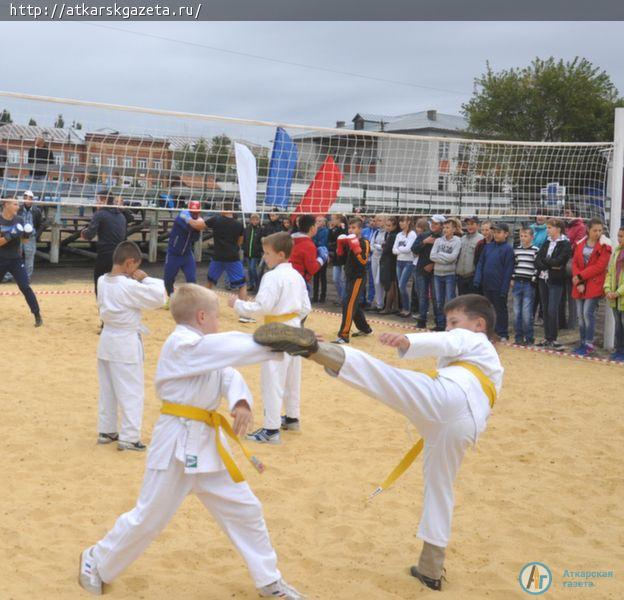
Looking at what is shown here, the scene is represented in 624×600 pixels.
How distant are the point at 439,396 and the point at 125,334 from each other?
334cm

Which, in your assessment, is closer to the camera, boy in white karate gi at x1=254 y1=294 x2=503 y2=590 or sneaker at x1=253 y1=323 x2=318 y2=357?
sneaker at x1=253 y1=323 x2=318 y2=357

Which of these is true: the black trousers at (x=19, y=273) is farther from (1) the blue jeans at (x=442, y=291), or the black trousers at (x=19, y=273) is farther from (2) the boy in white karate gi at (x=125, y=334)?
(1) the blue jeans at (x=442, y=291)

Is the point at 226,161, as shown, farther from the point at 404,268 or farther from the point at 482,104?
the point at 482,104

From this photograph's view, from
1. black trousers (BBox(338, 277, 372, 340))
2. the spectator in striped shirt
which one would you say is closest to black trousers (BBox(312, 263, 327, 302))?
black trousers (BBox(338, 277, 372, 340))

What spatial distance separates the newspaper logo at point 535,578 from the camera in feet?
14.5

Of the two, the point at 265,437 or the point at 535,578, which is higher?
the point at 265,437

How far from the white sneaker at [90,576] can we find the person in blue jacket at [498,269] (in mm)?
8888

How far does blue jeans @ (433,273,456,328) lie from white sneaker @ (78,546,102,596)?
916cm

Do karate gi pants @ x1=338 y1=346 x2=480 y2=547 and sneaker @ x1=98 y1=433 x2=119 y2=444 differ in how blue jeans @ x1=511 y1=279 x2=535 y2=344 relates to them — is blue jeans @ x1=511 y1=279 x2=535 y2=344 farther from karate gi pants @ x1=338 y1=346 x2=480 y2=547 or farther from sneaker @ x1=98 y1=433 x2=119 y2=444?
karate gi pants @ x1=338 y1=346 x2=480 y2=547

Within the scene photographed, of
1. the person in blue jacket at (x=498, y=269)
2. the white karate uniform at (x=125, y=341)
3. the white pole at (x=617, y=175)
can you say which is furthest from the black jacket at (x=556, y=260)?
the white karate uniform at (x=125, y=341)

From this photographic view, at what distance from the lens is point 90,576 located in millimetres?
4168

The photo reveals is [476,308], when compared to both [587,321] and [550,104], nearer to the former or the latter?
[587,321]

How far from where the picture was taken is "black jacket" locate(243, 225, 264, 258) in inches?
636

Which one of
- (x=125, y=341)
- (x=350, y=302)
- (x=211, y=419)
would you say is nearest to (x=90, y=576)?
(x=211, y=419)
